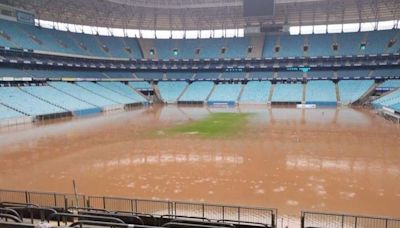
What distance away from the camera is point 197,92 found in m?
73.2

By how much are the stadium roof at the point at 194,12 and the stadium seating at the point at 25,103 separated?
19477 mm

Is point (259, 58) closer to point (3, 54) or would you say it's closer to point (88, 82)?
point (88, 82)

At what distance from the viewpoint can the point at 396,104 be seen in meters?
45.1

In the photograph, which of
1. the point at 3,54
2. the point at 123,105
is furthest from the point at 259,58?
the point at 3,54

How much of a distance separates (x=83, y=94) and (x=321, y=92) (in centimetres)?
4614

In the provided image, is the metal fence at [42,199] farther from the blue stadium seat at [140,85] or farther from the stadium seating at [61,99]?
the blue stadium seat at [140,85]

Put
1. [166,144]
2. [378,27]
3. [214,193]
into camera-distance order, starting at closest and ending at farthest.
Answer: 1. [214,193]
2. [166,144]
3. [378,27]

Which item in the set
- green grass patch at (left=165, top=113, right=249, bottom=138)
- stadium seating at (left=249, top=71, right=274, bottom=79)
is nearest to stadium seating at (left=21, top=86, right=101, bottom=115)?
green grass patch at (left=165, top=113, right=249, bottom=138)

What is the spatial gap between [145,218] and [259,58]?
6995cm

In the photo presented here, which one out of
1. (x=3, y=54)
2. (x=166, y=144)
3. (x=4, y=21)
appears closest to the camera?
(x=166, y=144)

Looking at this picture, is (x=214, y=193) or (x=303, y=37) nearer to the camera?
Answer: (x=214, y=193)

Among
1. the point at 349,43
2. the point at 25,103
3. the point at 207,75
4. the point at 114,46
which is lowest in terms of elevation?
the point at 25,103

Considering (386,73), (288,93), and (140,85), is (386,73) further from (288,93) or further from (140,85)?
(140,85)

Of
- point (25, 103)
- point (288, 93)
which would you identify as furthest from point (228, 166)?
point (288, 93)
